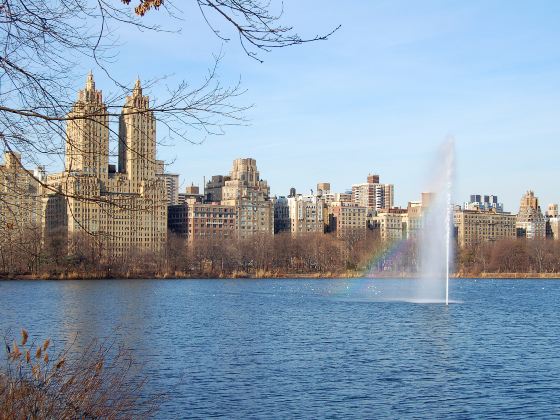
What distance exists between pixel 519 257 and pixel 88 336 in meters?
130

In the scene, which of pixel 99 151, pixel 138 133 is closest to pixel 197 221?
pixel 138 133

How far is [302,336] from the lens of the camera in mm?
38250

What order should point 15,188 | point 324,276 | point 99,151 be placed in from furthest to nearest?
point 324,276
point 99,151
point 15,188

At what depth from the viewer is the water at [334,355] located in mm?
22406

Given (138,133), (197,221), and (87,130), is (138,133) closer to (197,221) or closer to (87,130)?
(87,130)

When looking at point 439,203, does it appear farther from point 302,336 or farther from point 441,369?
point 441,369

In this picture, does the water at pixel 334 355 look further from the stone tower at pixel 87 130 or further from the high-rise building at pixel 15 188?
the stone tower at pixel 87 130

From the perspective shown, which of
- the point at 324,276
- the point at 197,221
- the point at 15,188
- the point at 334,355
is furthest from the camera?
the point at 197,221

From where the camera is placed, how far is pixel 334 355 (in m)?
31.4

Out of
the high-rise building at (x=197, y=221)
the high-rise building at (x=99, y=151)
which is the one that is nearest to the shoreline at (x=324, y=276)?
the high-rise building at (x=197, y=221)

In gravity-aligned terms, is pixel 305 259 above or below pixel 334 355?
above

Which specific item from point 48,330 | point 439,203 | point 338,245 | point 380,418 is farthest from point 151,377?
point 338,245

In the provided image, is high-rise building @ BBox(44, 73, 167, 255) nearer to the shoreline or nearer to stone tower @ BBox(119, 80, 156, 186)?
stone tower @ BBox(119, 80, 156, 186)

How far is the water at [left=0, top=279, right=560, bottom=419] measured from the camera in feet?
73.5
